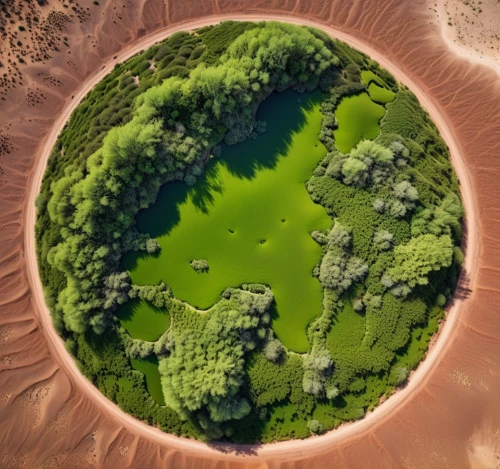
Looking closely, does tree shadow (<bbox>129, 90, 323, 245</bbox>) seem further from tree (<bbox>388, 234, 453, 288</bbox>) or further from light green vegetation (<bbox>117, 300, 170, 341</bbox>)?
tree (<bbox>388, 234, 453, 288</bbox>)

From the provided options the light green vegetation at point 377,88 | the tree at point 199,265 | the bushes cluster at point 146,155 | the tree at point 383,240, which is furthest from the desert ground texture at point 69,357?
the tree at point 199,265

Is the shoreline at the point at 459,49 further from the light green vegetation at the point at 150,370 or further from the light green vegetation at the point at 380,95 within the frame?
the light green vegetation at the point at 150,370

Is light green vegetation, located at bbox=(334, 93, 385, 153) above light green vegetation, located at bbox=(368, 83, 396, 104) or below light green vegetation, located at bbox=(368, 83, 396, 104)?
below

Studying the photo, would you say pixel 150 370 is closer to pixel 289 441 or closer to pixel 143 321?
pixel 143 321

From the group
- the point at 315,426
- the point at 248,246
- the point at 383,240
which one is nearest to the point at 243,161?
the point at 248,246

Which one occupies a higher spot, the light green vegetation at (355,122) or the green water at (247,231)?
the light green vegetation at (355,122)

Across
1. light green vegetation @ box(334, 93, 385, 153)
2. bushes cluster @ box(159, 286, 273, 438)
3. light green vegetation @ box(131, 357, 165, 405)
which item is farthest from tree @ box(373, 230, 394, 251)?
light green vegetation @ box(131, 357, 165, 405)
